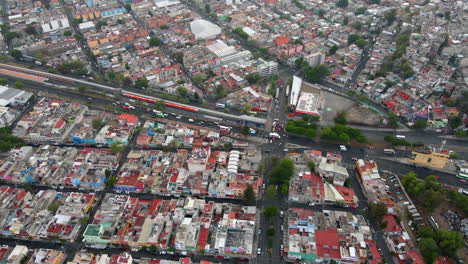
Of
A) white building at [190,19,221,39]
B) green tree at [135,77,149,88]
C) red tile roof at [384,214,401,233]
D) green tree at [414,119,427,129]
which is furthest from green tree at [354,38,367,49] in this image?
green tree at [135,77,149,88]

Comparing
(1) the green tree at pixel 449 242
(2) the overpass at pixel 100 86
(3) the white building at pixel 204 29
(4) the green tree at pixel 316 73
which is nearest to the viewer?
(1) the green tree at pixel 449 242

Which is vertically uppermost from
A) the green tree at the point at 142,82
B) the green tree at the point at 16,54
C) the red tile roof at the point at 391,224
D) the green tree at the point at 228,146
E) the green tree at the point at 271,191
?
the green tree at the point at 16,54

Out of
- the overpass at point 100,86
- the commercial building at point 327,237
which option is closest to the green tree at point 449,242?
the commercial building at point 327,237

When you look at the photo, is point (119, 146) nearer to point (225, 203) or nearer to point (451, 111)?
point (225, 203)

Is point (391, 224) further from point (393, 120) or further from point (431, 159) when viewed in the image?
point (393, 120)

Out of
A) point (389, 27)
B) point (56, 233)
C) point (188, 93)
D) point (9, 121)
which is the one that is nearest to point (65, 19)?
point (9, 121)

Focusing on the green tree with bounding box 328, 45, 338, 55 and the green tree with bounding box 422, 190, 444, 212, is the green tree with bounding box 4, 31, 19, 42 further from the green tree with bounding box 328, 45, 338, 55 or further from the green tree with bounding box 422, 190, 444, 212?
the green tree with bounding box 422, 190, 444, 212

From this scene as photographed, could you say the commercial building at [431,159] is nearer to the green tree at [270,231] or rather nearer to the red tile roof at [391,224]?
the red tile roof at [391,224]
